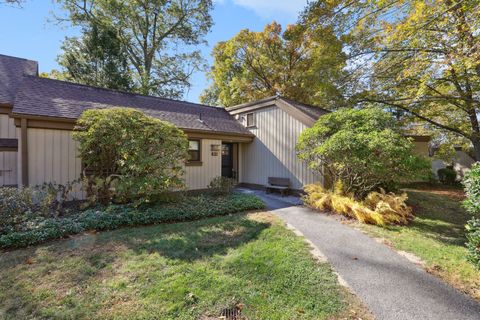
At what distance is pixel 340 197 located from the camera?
23.3 feet

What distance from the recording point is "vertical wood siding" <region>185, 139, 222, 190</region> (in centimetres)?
947

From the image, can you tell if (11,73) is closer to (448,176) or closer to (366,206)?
(366,206)

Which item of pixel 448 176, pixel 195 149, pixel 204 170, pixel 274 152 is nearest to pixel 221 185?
pixel 204 170

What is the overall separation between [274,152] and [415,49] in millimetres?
6087

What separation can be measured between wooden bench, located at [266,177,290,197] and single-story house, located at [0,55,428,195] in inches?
9.6

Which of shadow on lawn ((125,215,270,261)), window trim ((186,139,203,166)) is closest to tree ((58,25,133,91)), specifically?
window trim ((186,139,203,166))

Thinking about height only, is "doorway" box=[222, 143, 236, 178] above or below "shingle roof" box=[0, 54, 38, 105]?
below

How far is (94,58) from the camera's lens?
16.1 metres

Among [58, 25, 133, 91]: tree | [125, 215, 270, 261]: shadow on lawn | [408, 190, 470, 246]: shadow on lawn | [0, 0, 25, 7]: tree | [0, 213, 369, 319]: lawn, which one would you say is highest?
[58, 25, 133, 91]: tree

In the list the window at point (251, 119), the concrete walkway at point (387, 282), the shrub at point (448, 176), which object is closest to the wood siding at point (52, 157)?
the concrete walkway at point (387, 282)

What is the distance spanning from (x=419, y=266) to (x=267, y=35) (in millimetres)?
19123

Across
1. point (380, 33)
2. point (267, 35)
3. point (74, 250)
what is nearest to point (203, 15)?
point (267, 35)

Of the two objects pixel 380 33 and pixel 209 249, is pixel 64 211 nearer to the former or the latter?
pixel 209 249

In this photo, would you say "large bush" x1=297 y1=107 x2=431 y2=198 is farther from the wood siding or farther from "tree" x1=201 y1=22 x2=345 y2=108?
"tree" x1=201 y1=22 x2=345 y2=108
